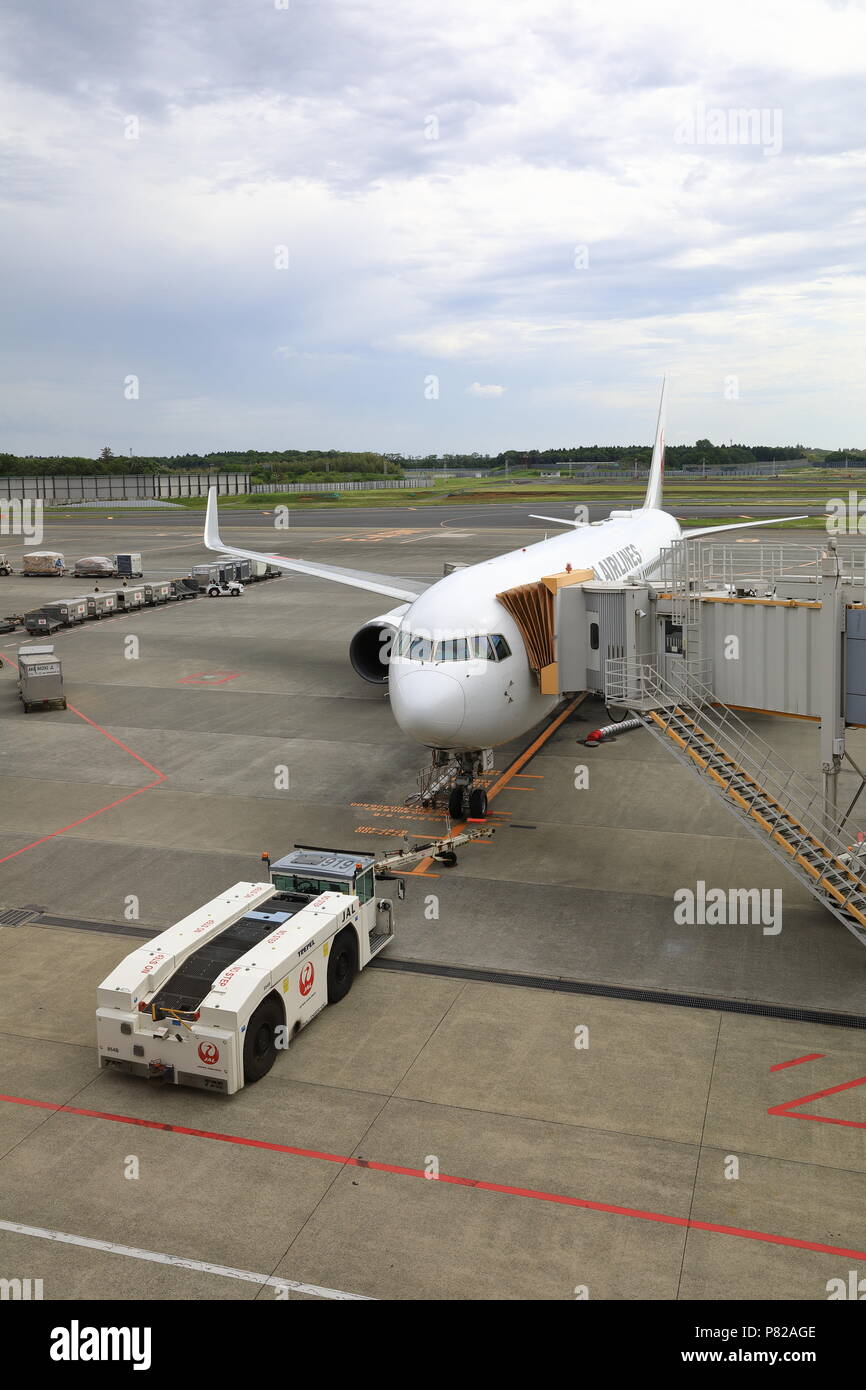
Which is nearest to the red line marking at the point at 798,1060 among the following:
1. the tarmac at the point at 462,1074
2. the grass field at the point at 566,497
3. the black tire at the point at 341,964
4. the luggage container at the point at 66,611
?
the tarmac at the point at 462,1074

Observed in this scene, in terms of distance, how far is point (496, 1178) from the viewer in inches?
496

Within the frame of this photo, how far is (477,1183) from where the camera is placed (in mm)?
12523

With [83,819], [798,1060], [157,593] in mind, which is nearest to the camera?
[798,1060]

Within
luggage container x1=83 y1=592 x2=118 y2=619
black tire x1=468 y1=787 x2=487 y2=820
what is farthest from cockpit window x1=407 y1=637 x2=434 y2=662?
luggage container x1=83 y1=592 x2=118 y2=619

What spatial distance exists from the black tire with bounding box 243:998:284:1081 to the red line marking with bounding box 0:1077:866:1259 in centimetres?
112

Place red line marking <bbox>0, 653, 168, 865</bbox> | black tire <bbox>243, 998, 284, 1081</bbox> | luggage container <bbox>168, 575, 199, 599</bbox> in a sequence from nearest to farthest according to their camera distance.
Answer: black tire <bbox>243, 998, 284, 1081</bbox> < red line marking <bbox>0, 653, 168, 865</bbox> < luggage container <bbox>168, 575, 199, 599</bbox>

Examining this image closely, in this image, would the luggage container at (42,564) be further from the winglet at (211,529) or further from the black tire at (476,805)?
the black tire at (476,805)

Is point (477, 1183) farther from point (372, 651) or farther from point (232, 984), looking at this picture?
point (372, 651)

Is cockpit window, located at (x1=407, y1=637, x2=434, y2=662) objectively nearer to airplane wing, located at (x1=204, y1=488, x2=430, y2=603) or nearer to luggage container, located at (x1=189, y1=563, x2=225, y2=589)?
airplane wing, located at (x1=204, y1=488, x2=430, y2=603)

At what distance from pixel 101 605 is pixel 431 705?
38.7 metres

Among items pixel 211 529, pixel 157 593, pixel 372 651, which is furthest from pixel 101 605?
pixel 372 651

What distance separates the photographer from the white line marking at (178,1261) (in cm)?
1075

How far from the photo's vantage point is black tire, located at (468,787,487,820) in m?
25.3

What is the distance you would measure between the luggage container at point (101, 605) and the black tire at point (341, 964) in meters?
41.4
